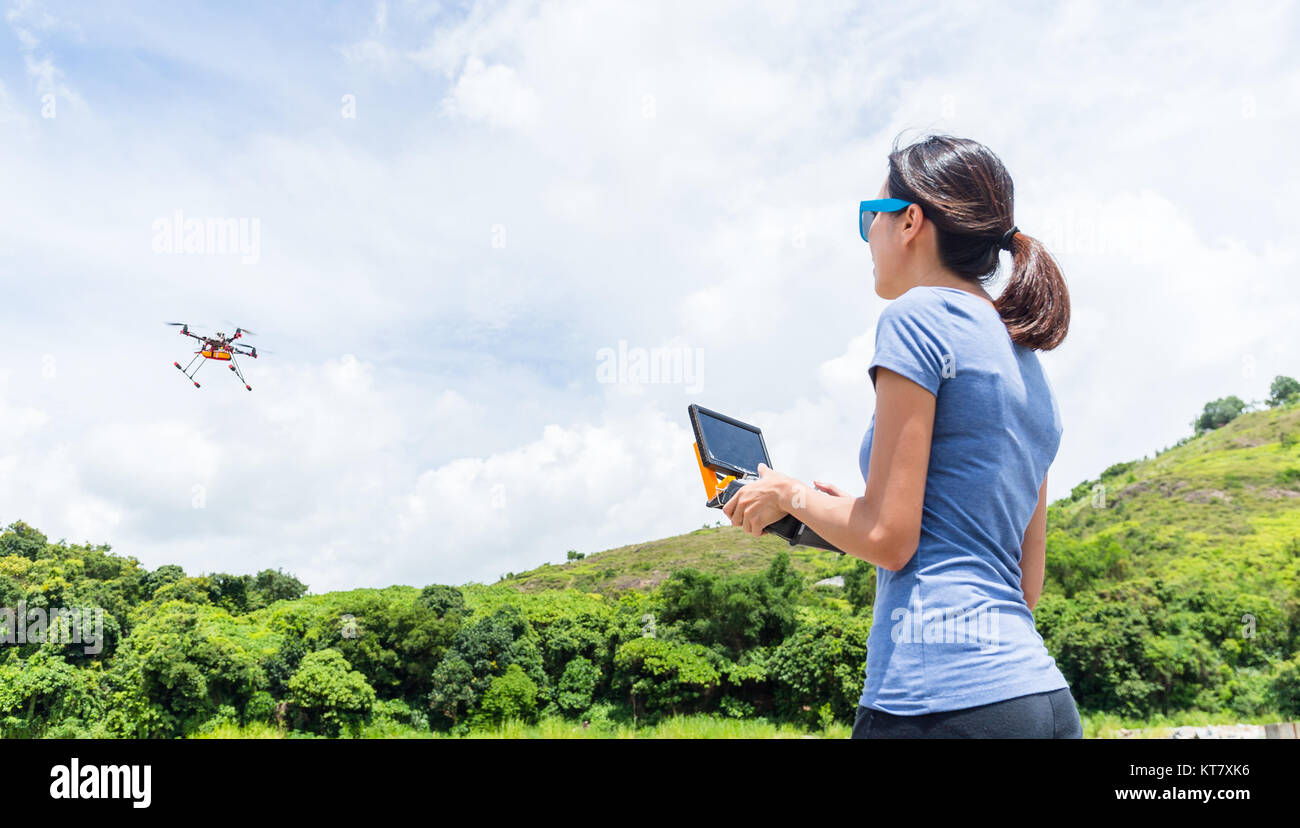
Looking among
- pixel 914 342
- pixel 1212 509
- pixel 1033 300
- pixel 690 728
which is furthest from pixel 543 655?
pixel 1212 509

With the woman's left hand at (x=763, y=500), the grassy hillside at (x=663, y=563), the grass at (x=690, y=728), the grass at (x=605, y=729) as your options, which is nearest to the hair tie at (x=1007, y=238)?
the woman's left hand at (x=763, y=500)

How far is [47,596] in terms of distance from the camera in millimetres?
20578

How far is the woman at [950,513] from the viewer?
1147mm

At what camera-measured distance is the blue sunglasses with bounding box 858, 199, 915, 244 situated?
1.43m

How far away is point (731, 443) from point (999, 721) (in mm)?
773

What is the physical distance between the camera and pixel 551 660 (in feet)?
59.3

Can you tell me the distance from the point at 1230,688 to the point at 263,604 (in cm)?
2435

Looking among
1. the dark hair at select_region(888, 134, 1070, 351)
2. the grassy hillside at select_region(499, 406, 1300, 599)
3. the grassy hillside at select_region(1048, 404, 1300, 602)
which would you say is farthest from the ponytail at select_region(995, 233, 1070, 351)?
the grassy hillside at select_region(1048, 404, 1300, 602)

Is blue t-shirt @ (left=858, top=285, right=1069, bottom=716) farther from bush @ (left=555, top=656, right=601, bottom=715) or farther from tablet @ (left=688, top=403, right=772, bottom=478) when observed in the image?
bush @ (left=555, top=656, right=601, bottom=715)

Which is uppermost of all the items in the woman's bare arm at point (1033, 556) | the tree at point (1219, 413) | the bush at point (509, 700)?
the tree at point (1219, 413)

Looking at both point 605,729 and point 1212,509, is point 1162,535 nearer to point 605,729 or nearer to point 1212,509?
point 1212,509

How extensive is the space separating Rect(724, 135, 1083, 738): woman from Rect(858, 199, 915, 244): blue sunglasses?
54mm

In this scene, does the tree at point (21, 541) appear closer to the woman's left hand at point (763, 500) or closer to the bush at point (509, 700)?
the bush at point (509, 700)
